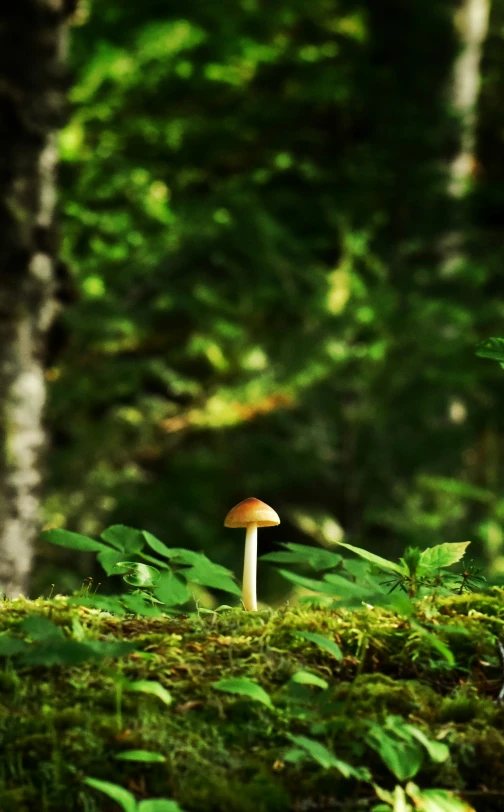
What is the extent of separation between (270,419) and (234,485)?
948 mm

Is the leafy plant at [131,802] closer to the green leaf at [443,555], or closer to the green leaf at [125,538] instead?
the green leaf at [125,538]

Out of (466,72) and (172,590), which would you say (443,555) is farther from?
(466,72)

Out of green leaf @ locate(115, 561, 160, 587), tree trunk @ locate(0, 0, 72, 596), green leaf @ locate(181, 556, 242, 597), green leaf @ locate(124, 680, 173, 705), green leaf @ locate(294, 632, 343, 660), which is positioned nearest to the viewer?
green leaf @ locate(124, 680, 173, 705)

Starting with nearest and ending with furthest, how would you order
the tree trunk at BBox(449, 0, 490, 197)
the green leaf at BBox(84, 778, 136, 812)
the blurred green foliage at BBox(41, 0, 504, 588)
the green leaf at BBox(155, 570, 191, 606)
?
the green leaf at BBox(84, 778, 136, 812)
the green leaf at BBox(155, 570, 191, 606)
the blurred green foliage at BBox(41, 0, 504, 588)
the tree trunk at BBox(449, 0, 490, 197)

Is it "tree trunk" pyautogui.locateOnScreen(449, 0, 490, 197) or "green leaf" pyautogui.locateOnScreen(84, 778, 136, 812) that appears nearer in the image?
"green leaf" pyautogui.locateOnScreen(84, 778, 136, 812)

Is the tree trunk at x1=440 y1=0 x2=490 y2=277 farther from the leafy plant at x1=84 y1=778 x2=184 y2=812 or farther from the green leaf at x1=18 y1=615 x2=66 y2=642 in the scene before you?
the leafy plant at x1=84 y1=778 x2=184 y2=812

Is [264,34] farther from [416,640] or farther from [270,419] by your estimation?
[416,640]

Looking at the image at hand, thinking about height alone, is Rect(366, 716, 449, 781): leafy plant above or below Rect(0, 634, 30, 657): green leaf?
below

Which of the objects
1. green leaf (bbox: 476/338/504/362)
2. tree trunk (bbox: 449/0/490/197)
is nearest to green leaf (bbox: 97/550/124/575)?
green leaf (bbox: 476/338/504/362)

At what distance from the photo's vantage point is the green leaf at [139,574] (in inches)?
84.5

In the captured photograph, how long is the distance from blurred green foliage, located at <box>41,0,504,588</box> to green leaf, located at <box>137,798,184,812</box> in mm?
6400

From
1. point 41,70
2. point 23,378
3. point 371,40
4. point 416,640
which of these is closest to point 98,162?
point 41,70

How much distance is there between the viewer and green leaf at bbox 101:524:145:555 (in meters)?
A: 1.91

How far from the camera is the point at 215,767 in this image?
142cm
